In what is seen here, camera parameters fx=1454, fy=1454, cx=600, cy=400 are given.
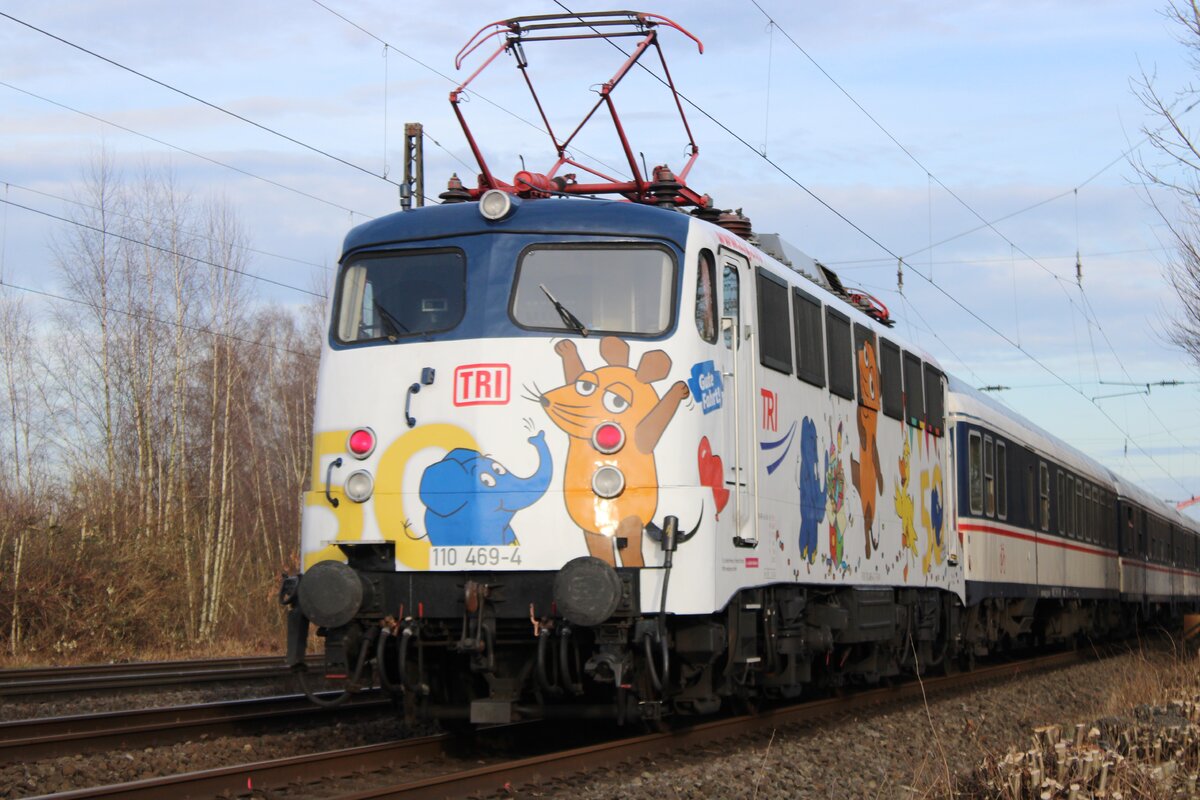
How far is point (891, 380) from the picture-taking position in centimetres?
1343

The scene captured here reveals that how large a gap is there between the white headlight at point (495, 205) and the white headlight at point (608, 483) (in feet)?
5.93

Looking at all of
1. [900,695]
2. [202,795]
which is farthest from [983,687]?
[202,795]

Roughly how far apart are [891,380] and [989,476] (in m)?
4.65

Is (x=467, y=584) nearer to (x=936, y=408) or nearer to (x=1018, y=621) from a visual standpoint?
(x=936, y=408)

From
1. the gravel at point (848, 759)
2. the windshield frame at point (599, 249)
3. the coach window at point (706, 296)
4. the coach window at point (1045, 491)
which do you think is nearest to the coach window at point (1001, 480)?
the coach window at point (1045, 491)

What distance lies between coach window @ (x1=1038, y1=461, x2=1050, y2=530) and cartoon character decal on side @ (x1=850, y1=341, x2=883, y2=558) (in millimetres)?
8398

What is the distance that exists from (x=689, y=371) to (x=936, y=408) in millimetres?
7225

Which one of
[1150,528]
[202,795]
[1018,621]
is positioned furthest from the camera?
[1150,528]

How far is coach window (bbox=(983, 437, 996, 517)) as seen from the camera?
56.4 ft

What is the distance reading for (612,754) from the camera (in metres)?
8.91

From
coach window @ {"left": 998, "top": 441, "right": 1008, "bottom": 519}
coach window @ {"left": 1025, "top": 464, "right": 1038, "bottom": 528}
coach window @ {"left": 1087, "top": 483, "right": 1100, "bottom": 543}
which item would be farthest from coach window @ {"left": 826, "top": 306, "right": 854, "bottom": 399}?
coach window @ {"left": 1087, "top": 483, "right": 1100, "bottom": 543}

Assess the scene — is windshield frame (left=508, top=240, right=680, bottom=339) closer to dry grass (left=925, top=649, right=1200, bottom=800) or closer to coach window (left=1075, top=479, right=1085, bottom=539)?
dry grass (left=925, top=649, right=1200, bottom=800)

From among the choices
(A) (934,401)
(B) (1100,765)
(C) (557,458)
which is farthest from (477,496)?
(A) (934,401)

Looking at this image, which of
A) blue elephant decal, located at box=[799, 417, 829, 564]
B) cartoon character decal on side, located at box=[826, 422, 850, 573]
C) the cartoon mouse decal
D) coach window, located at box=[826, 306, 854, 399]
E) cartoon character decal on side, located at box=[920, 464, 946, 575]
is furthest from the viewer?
cartoon character decal on side, located at box=[920, 464, 946, 575]
